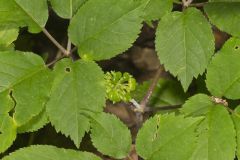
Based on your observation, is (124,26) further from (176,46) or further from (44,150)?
(44,150)

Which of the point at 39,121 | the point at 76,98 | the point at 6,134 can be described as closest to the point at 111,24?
the point at 76,98

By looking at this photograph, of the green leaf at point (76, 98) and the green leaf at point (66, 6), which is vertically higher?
the green leaf at point (66, 6)

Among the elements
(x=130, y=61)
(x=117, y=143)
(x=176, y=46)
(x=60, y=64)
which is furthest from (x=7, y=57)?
(x=130, y=61)

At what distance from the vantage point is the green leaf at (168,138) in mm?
1930

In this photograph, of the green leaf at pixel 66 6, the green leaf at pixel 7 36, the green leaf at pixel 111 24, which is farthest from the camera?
the green leaf at pixel 7 36

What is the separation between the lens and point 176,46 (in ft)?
7.09

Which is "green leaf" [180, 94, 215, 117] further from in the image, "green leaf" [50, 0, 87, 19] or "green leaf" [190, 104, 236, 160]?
"green leaf" [50, 0, 87, 19]

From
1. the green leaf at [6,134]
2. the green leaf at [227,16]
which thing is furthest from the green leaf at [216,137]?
the green leaf at [6,134]

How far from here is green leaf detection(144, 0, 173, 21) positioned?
219 cm

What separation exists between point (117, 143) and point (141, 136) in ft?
0.38

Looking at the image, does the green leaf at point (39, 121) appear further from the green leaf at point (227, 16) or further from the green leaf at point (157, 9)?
the green leaf at point (227, 16)

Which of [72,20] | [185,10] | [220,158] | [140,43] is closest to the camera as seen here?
[220,158]

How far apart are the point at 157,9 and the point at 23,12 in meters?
0.65

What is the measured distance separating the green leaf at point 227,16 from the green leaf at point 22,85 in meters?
0.86
